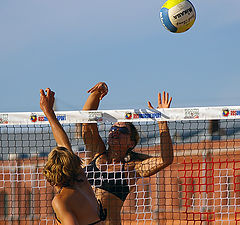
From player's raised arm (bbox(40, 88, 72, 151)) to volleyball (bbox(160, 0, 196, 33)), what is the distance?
2.66 m

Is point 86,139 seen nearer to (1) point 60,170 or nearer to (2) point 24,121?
(2) point 24,121

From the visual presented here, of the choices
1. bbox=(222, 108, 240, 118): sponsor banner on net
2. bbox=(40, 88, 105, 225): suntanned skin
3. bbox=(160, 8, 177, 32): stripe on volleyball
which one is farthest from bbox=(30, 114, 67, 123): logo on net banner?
bbox=(40, 88, 105, 225): suntanned skin

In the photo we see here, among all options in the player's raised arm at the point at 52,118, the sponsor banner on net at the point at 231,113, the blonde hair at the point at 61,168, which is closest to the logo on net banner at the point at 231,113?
the sponsor banner on net at the point at 231,113

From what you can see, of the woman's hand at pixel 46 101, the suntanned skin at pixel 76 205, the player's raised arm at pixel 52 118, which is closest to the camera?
the suntanned skin at pixel 76 205

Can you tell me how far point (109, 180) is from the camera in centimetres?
610

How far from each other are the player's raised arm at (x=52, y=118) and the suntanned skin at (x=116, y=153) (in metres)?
1.16

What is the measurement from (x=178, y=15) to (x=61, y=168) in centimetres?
371

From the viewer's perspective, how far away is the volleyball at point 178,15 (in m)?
6.84

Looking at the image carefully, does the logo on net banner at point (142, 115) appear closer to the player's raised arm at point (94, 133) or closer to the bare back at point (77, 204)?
the player's raised arm at point (94, 133)

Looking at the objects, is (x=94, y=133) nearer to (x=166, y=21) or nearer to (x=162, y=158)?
(x=162, y=158)

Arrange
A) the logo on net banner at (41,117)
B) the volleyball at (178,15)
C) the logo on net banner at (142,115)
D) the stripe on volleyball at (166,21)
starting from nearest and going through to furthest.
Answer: the logo on net banner at (142,115)
the logo on net banner at (41,117)
the volleyball at (178,15)
the stripe on volleyball at (166,21)

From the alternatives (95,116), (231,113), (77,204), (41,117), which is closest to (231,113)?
(231,113)

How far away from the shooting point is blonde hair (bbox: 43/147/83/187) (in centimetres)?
391

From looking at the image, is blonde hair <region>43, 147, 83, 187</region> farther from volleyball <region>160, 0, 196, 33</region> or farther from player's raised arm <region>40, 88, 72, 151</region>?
volleyball <region>160, 0, 196, 33</region>
